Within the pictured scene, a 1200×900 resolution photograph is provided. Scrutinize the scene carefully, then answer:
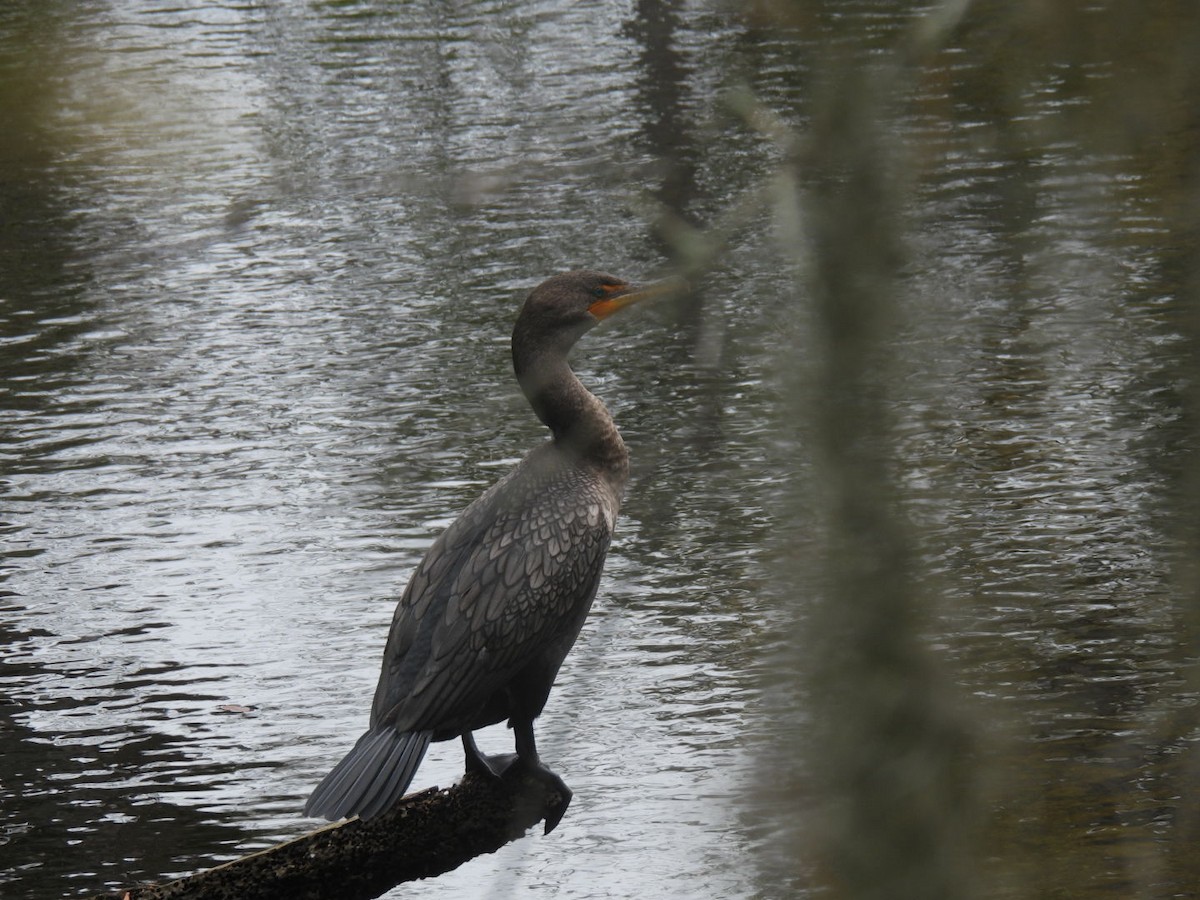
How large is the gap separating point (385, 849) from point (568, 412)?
1.20m

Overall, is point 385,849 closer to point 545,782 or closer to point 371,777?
point 371,777

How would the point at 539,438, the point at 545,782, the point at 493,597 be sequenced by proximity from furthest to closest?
the point at 539,438 → the point at 545,782 → the point at 493,597

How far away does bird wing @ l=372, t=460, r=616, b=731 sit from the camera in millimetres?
3920

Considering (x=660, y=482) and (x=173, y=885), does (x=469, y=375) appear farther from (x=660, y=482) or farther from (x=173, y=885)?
(x=173, y=885)

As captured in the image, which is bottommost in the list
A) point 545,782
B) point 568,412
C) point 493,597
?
point 545,782

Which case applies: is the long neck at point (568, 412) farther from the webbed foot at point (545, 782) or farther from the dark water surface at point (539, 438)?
the webbed foot at point (545, 782)

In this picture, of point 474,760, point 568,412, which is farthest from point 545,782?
A: point 568,412

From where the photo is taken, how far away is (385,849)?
3.91 meters

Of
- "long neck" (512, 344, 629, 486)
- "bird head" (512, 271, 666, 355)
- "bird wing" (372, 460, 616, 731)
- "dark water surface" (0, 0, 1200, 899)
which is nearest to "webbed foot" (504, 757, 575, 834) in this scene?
"bird wing" (372, 460, 616, 731)

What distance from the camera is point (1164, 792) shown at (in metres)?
4.85

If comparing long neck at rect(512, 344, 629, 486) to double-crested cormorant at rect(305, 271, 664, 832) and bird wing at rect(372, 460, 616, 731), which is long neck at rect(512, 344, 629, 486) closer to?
double-crested cormorant at rect(305, 271, 664, 832)

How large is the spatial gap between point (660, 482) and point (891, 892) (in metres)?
5.73

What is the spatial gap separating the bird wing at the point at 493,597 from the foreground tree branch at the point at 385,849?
212 mm

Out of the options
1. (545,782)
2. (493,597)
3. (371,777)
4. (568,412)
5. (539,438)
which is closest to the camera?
(371,777)
